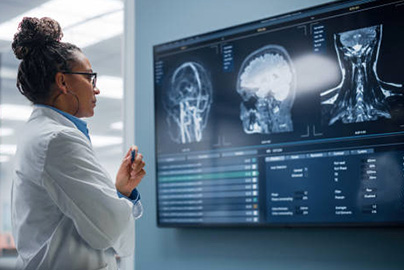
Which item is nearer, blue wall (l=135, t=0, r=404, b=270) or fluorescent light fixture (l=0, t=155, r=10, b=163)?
blue wall (l=135, t=0, r=404, b=270)

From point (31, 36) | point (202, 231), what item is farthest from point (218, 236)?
point (31, 36)

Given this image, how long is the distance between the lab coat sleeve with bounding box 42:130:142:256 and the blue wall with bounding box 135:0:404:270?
1.05 meters

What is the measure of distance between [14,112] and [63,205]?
456 cm

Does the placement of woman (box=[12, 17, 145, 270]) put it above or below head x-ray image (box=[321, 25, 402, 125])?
below

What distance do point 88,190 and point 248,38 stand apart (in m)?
1.27

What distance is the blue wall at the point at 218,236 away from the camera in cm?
207

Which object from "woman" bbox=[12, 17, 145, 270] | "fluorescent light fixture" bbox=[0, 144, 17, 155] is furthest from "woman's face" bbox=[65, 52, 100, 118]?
"fluorescent light fixture" bbox=[0, 144, 17, 155]

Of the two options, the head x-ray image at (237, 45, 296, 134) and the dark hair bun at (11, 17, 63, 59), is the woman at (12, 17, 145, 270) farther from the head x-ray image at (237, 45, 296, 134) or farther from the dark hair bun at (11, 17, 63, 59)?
the head x-ray image at (237, 45, 296, 134)

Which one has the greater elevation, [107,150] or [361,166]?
[107,150]

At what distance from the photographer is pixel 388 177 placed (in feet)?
6.34

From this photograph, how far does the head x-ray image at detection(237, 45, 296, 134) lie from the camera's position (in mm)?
2229

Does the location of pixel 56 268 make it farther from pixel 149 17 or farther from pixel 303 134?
pixel 149 17

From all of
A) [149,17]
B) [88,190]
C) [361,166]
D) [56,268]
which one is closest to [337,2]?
[361,166]

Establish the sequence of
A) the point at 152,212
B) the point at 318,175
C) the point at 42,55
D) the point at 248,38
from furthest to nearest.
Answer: the point at 152,212 → the point at 248,38 → the point at 318,175 → the point at 42,55
